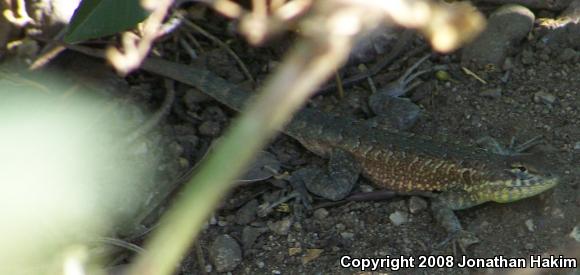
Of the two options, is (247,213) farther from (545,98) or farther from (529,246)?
(545,98)

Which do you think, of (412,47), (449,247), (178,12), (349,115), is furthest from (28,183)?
(412,47)

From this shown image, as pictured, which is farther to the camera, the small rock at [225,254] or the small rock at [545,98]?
the small rock at [545,98]

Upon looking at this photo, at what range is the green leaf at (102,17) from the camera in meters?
3.37

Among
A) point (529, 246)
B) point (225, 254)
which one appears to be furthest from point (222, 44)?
point (529, 246)

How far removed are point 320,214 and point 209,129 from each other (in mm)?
847

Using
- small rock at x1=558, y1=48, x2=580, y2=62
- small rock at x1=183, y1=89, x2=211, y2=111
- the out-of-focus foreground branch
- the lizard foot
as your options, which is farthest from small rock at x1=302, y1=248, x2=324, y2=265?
the out-of-focus foreground branch

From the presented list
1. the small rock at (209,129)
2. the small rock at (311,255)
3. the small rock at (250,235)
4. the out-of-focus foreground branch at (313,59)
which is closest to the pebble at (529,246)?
the small rock at (311,255)

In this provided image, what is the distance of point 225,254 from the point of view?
340cm

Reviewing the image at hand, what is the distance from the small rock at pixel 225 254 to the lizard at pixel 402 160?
63 centimetres

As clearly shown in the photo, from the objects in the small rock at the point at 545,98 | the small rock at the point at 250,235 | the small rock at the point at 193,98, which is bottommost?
the small rock at the point at 545,98

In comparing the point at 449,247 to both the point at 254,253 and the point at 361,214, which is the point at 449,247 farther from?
the point at 254,253

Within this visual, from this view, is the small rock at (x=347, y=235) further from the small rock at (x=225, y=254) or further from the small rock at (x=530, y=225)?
the small rock at (x=530, y=225)

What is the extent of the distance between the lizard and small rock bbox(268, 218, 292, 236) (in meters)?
0.33

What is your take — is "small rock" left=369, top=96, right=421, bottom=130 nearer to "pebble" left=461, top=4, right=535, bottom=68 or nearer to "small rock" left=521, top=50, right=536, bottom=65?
"pebble" left=461, top=4, right=535, bottom=68
